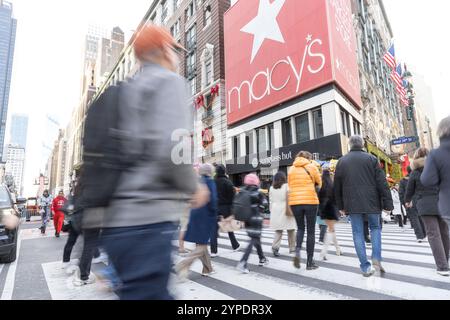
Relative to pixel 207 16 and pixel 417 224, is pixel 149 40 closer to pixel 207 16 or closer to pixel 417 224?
pixel 417 224

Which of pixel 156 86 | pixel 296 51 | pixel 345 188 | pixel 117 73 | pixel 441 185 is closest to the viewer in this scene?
pixel 156 86

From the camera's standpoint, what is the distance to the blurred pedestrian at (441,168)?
3.10 metres

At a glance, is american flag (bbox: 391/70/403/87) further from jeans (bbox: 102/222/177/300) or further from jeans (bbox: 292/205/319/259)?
jeans (bbox: 102/222/177/300)

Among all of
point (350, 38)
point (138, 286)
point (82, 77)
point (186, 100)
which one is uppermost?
point (82, 77)

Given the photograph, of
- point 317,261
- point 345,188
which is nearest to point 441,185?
point 345,188

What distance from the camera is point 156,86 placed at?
149cm

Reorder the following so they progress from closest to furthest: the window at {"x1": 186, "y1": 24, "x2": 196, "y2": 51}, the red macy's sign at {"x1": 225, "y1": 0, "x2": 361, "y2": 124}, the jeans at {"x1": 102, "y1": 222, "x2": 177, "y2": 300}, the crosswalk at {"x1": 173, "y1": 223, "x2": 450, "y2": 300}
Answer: the jeans at {"x1": 102, "y1": 222, "x2": 177, "y2": 300} < the crosswalk at {"x1": 173, "y1": 223, "x2": 450, "y2": 300} < the red macy's sign at {"x1": 225, "y1": 0, "x2": 361, "y2": 124} < the window at {"x1": 186, "y1": 24, "x2": 196, "y2": 51}

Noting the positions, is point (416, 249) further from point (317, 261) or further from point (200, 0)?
point (200, 0)

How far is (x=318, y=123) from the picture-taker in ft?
62.5

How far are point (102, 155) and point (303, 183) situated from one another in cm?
433

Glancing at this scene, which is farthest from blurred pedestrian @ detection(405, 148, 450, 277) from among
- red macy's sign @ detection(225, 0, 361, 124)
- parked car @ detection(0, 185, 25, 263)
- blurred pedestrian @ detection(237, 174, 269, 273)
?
red macy's sign @ detection(225, 0, 361, 124)

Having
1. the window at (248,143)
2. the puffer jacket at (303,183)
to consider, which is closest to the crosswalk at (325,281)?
the puffer jacket at (303,183)

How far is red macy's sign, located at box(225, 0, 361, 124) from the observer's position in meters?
18.3

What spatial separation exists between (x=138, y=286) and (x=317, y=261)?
4915 mm
